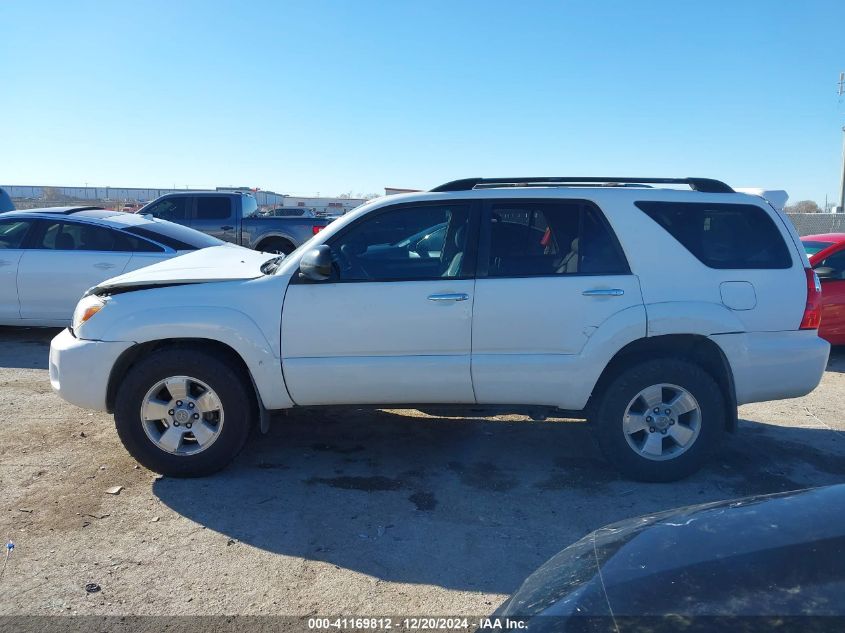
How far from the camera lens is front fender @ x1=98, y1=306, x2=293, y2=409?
4461mm

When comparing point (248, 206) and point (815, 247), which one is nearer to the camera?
point (815, 247)

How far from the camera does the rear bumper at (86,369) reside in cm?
453

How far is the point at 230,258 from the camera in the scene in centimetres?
554

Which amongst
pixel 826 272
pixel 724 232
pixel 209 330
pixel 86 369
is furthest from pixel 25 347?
pixel 826 272

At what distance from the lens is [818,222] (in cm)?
2233

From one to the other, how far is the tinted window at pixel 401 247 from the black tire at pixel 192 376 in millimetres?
1004

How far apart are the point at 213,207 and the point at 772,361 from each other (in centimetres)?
1245

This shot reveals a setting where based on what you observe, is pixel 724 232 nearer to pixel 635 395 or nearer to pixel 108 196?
pixel 635 395

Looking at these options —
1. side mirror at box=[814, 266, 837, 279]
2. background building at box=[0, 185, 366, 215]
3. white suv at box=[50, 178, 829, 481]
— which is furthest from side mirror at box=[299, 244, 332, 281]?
background building at box=[0, 185, 366, 215]

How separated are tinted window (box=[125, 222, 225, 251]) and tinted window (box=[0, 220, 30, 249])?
1.26 metres

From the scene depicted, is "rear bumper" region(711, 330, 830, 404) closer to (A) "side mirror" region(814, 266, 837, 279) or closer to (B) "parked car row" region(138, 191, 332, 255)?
(A) "side mirror" region(814, 266, 837, 279)

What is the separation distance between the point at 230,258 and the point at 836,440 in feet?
16.2

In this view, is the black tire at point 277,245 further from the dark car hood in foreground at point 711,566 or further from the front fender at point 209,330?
the dark car hood in foreground at point 711,566

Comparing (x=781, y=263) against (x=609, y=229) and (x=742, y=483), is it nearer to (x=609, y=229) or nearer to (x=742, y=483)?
(x=609, y=229)
